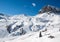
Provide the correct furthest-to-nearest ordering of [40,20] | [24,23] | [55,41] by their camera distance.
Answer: [40,20] → [24,23] → [55,41]

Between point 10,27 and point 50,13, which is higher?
point 50,13

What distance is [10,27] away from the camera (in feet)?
218

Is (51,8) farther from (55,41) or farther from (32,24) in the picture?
(55,41)

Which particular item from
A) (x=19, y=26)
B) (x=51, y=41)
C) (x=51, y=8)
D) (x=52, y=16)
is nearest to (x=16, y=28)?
(x=19, y=26)

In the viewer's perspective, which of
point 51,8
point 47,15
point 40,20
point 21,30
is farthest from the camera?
point 51,8

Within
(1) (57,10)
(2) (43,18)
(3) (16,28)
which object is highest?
(1) (57,10)

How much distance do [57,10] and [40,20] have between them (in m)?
19.7

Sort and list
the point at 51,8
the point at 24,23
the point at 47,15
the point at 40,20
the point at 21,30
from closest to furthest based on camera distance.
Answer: the point at 21,30 < the point at 24,23 < the point at 40,20 < the point at 47,15 < the point at 51,8

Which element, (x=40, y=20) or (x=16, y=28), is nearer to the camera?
(x=16, y=28)

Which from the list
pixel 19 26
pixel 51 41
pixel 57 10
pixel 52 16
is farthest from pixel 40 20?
pixel 51 41

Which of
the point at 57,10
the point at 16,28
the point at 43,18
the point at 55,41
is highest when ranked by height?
the point at 57,10

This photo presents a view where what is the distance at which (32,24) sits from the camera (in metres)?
67.5

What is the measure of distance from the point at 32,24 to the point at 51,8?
2457 cm

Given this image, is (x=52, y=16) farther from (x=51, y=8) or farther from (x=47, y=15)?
(x=51, y=8)
